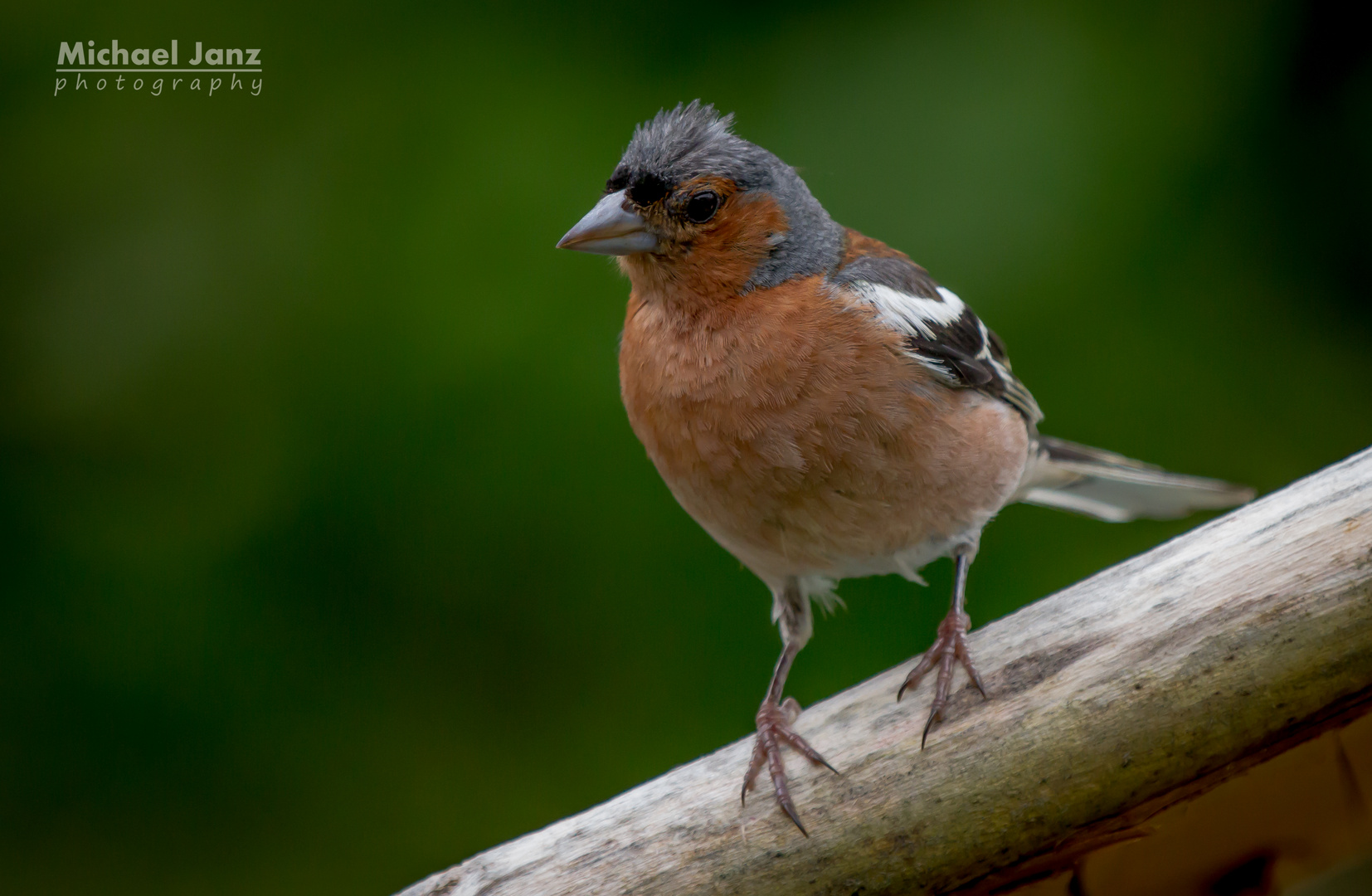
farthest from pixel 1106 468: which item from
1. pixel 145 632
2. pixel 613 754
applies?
pixel 145 632

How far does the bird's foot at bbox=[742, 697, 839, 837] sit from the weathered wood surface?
0.03 m

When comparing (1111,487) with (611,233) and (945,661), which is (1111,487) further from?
(611,233)

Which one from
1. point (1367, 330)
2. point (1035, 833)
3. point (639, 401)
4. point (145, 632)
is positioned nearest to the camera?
point (1035, 833)

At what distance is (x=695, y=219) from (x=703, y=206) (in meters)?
0.03

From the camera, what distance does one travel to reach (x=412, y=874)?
2988 mm

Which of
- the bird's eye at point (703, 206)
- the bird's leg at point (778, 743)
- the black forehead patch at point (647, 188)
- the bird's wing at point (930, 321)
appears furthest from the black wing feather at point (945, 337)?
the bird's leg at point (778, 743)

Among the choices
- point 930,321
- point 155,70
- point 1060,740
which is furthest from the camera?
point 155,70

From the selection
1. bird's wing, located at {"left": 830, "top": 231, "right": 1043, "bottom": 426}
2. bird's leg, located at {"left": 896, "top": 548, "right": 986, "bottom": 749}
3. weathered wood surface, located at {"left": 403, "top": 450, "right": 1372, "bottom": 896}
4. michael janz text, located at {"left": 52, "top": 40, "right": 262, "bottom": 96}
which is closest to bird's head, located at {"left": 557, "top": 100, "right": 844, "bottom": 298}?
bird's wing, located at {"left": 830, "top": 231, "right": 1043, "bottom": 426}

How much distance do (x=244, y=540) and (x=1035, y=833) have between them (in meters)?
2.04

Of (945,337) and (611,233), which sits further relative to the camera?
(945,337)

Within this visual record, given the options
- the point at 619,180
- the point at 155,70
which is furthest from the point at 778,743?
the point at 155,70

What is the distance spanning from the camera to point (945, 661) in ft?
7.13

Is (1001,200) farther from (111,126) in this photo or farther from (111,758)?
(111,758)

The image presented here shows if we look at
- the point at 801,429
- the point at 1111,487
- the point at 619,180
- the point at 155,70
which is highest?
the point at 155,70
